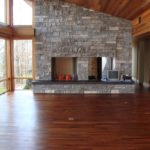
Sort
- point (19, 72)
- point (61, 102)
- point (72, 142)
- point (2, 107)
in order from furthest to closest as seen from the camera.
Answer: point (19, 72) → point (61, 102) → point (2, 107) → point (72, 142)

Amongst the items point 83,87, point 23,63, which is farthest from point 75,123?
point 23,63

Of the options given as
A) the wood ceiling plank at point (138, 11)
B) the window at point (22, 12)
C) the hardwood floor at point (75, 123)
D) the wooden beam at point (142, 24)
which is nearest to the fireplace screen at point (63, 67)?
the hardwood floor at point (75, 123)

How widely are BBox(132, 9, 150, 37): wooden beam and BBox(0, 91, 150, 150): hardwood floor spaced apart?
7.23 ft

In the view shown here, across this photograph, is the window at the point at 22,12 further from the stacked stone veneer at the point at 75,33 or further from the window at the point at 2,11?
the stacked stone veneer at the point at 75,33

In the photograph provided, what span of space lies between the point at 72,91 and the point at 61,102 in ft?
5.44

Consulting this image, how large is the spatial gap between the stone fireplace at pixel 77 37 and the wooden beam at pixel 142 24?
1.50 feet

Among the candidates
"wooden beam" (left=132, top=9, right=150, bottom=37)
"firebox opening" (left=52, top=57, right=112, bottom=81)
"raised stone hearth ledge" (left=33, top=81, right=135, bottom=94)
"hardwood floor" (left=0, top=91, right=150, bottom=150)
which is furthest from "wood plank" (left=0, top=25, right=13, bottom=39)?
"wooden beam" (left=132, top=9, right=150, bottom=37)

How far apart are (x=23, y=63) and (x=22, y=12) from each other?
2012mm

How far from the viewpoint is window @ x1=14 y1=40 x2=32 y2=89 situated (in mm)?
9891

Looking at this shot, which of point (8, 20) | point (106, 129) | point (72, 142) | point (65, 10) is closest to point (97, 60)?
point (65, 10)

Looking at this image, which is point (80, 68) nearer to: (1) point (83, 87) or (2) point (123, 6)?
(1) point (83, 87)

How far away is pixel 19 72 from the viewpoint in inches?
395

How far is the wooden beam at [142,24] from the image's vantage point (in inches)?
290

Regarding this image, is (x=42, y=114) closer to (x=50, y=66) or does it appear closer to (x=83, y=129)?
(x=83, y=129)
